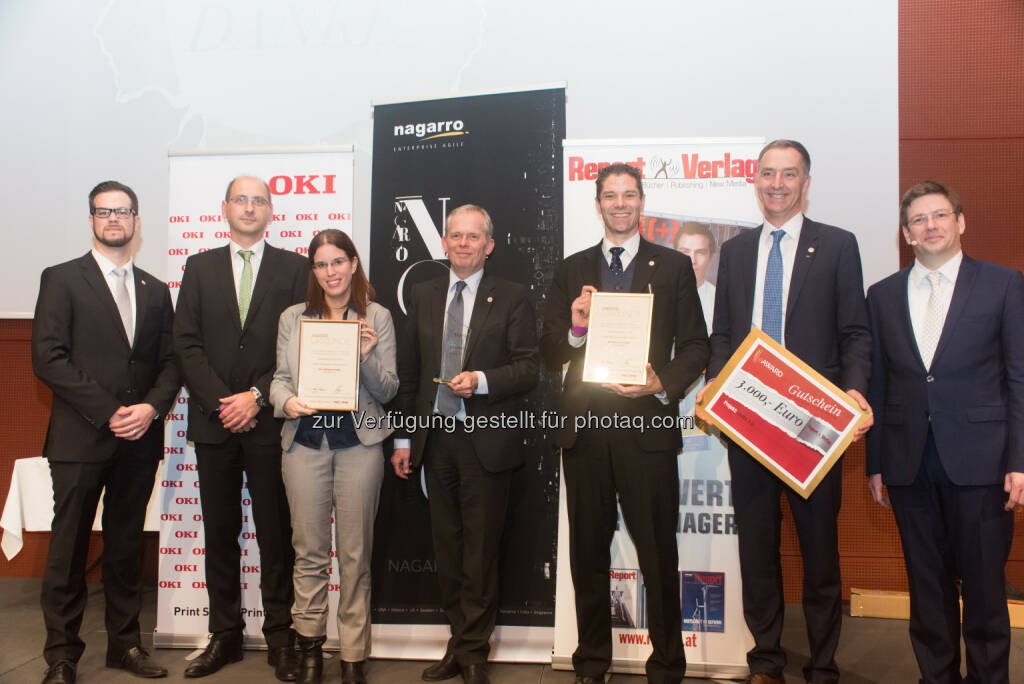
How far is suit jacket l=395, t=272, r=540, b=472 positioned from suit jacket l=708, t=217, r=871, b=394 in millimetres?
834

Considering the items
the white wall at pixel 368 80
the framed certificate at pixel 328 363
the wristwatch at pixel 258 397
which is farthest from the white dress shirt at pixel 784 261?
the wristwatch at pixel 258 397

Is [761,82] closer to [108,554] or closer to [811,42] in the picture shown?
[811,42]

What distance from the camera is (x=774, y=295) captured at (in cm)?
276

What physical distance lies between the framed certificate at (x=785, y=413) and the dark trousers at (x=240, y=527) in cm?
199

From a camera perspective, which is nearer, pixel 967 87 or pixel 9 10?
pixel 967 87

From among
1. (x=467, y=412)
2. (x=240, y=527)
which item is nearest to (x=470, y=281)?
(x=467, y=412)

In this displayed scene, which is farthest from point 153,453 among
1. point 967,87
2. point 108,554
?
point 967,87

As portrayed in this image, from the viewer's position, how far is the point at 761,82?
3.99 m

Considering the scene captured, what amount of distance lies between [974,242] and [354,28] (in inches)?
157

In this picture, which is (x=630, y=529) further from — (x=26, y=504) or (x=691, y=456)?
(x=26, y=504)

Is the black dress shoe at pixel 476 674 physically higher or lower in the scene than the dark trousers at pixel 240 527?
lower

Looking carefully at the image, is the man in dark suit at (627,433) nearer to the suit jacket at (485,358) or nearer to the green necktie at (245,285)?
the suit jacket at (485,358)

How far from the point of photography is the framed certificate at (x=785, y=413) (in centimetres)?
254

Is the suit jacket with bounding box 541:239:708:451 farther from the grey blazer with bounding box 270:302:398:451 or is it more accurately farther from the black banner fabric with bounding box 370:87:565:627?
the grey blazer with bounding box 270:302:398:451
